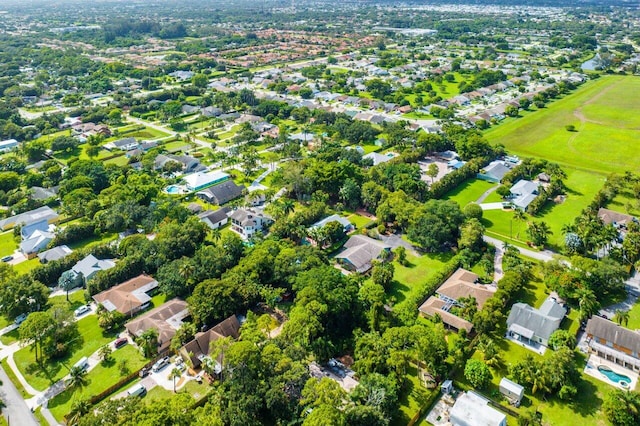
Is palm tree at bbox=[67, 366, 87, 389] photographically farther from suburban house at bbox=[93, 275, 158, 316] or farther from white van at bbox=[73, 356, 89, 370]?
suburban house at bbox=[93, 275, 158, 316]

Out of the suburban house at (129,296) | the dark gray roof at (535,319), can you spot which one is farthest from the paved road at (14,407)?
the dark gray roof at (535,319)

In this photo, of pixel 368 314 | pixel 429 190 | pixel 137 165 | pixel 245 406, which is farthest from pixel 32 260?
pixel 429 190

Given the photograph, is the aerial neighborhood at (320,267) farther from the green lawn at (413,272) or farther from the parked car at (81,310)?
the green lawn at (413,272)

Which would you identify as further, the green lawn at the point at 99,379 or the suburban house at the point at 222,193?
the suburban house at the point at 222,193

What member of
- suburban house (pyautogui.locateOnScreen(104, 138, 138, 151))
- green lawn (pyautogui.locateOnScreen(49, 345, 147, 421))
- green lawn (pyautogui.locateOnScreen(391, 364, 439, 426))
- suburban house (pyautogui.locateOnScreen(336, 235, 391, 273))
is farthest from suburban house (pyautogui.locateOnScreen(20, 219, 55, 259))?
green lawn (pyautogui.locateOnScreen(391, 364, 439, 426))

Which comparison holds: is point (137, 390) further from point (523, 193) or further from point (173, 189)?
point (523, 193)

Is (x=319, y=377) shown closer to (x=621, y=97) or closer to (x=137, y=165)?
(x=137, y=165)

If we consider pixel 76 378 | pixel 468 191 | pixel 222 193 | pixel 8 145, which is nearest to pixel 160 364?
pixel 76 378
